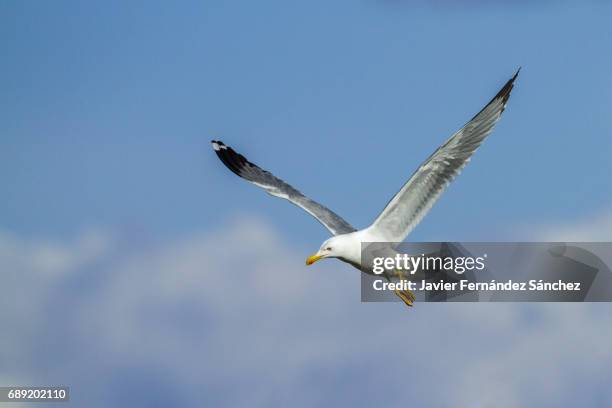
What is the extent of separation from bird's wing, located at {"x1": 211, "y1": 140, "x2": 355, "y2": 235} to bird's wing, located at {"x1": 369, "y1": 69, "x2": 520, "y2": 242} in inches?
39.9

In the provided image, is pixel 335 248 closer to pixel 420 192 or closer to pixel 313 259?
pixel 313 259

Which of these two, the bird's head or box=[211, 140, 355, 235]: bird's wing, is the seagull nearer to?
the bird's head

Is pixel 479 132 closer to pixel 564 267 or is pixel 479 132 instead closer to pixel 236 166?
pixel 564 267

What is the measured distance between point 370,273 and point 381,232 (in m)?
0.50

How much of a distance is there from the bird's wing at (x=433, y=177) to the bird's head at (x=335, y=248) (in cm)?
34

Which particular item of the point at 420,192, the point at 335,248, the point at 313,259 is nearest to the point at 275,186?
the point at 313,259

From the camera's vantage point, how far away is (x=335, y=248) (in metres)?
17.3

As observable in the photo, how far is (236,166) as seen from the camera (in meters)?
21.0

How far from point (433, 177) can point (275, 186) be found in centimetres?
323

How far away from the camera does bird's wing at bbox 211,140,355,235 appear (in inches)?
724

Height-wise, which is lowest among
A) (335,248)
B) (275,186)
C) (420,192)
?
(335,248)

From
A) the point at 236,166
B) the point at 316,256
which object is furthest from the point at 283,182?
the point at 316,256

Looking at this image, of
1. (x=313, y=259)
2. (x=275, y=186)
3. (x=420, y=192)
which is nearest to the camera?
(x=420, y=192)

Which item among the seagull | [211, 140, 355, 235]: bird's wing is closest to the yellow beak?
the seagull
